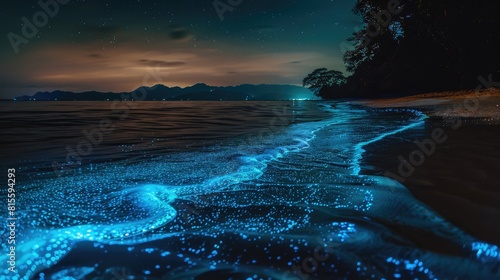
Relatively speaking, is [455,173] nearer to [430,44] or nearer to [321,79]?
[430,44]

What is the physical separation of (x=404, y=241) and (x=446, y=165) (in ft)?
8.54

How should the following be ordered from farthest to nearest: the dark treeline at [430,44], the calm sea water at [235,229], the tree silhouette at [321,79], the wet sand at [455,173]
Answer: the tree silhouette at [321,79], the dark treeline at [430,44], the wet sand at [455,173], the calm sea water at [235,229]

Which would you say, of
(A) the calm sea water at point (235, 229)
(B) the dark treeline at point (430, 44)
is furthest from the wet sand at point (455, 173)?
(B) the dark treeline at point (430, 44)

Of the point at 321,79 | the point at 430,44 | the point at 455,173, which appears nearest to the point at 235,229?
the point at 455,173

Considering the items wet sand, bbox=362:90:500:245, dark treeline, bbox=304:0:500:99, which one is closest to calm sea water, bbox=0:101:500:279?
wet sand, bbox=362:90:500:245

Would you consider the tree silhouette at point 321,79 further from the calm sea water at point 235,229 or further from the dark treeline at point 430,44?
the calm sea water at point 235,229

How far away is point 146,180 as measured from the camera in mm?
3738

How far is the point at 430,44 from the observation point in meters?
28.0

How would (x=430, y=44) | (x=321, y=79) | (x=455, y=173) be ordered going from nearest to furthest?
(x=455, y=173)
(x=430, y=44)
(x=321, y=79)

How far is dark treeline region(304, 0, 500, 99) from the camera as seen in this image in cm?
1866

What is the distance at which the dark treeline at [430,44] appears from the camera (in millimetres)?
18656

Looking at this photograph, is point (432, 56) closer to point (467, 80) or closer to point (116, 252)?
point (467, 80)

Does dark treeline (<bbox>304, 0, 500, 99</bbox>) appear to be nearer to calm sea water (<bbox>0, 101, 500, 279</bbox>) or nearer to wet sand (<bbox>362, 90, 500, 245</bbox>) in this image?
wet sand (<bbox>362, 90, 500, 245</bbox>)

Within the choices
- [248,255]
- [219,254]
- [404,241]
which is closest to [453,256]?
[404,241]
